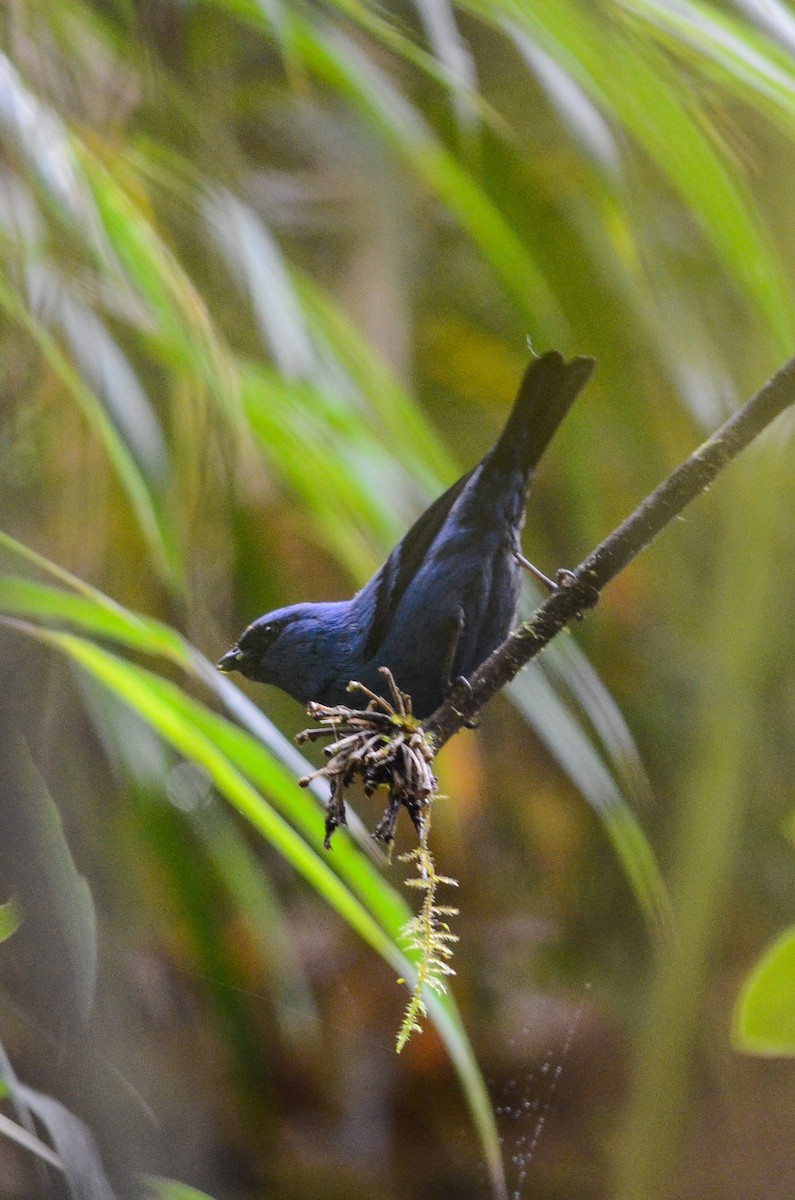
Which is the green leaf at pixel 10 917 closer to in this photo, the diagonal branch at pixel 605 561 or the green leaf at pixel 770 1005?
the diagonal branch at pixel 605 561

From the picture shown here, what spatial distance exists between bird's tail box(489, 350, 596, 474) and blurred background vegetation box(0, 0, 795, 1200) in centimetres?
8

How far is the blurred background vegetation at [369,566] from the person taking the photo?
→ 0.68m

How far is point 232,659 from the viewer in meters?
0.62

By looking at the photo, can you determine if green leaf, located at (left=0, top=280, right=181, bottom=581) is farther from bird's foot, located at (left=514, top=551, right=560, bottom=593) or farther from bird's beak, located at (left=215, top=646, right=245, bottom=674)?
bird's foot, located at (left=514, top=551, right=560, bottom=593)

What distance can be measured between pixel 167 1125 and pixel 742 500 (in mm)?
628

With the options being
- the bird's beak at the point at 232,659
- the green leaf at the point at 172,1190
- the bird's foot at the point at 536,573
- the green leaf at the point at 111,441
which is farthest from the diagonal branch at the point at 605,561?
the green leaf at the point at 172,1190

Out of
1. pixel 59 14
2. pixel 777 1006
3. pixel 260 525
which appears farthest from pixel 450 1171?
pixel 59 14

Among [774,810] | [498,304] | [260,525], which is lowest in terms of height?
[774,810]

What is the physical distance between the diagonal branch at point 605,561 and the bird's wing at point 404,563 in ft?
0.21

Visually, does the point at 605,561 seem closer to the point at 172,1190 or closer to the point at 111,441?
the point at 111,441

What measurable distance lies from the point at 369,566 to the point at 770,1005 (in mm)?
435

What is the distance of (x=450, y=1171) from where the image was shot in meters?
0.68

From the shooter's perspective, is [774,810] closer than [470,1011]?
No

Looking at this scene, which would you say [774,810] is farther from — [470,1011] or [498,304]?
[498,304]
